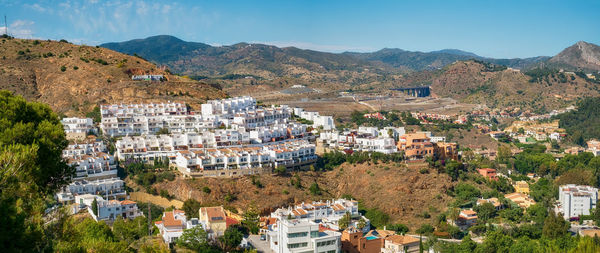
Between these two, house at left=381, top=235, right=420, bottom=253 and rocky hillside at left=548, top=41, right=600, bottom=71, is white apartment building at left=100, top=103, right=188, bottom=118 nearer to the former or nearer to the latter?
house at left=381, top=235, right=420, bottom=253

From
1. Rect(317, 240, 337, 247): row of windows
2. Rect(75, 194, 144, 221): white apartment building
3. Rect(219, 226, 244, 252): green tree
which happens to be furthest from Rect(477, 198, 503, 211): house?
Rect(75, 194, 144, 221): white apartment building

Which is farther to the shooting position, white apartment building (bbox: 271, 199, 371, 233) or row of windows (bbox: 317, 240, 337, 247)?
white apartment building (bbox: 271, 199, 371, 233)

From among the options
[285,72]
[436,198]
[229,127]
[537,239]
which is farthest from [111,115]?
[285,72]

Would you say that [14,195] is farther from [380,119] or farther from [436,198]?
[380,119]

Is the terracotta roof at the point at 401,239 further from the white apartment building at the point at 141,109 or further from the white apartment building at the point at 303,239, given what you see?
the white apartment building at the point at 141,109

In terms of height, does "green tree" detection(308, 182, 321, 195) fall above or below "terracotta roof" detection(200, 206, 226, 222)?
below

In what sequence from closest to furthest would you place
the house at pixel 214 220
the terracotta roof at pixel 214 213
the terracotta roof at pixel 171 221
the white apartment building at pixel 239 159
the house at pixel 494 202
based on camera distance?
the terracotta roof at pixel 171 221 < the house at pixel 214 220 < the terracotta roof at pixel 214 213 < the white apartment building at pixel 239 159 < the house at pixel 494 202

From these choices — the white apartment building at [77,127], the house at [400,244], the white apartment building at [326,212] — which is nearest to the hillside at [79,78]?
the white apartment building at [77,127]
